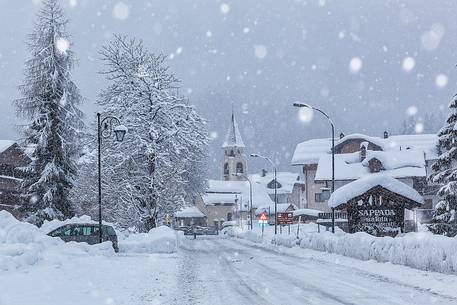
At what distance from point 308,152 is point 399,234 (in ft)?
199

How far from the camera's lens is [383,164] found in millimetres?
70562

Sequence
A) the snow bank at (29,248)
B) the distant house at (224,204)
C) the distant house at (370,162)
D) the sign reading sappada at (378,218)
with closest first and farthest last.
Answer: the snow bank at (29,248) < the sign reading sappada at (378,218) < the distant house at (370,162) < the distant house at (224,204)

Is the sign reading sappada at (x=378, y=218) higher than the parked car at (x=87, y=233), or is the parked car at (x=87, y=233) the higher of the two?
the sign reading sappada at (x=378, y=218)

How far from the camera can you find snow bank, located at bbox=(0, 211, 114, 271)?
16.0 metres

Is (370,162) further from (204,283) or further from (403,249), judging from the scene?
(204,283)

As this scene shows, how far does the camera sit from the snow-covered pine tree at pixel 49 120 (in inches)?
1593

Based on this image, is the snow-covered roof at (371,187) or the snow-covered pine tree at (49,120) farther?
the snow-covered pine tree at (49,120)

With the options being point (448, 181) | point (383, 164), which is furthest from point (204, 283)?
point (383, 164)

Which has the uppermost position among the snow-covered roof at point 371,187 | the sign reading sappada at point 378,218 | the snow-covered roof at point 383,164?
the snow-covered roof at point 383,164

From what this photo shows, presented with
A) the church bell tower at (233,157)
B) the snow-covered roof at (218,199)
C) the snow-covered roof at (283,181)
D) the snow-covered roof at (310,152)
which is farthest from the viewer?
the church bell tower at (233,157)

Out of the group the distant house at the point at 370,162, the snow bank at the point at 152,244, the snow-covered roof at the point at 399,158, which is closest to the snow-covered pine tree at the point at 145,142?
the snow bank at the point at 152,244

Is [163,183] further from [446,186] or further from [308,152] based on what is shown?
[308,152]

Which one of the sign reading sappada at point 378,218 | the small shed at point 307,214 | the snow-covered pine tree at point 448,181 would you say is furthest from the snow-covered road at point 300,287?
the small shed at point 307,214

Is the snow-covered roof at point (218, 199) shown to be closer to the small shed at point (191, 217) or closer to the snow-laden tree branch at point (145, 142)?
the small shed at point (191, 217)
